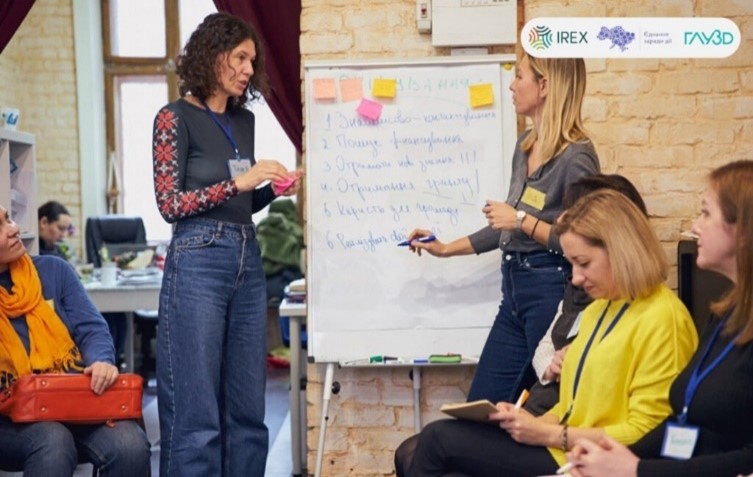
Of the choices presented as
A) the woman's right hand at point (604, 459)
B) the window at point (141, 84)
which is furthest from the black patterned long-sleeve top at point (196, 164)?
the window at point (141, 84)

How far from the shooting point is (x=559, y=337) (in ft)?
8.30

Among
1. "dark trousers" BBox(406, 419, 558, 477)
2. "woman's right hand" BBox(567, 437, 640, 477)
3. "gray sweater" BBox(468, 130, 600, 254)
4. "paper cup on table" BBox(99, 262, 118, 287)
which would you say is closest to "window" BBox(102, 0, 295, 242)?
"paper cup on table" BBox(99, 262, 118, 287)

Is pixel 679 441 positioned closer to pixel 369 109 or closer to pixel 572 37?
pixel 572 37

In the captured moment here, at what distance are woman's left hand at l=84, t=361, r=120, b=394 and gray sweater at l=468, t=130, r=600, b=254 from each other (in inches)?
44.6

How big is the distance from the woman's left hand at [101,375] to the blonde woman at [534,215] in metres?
0.99

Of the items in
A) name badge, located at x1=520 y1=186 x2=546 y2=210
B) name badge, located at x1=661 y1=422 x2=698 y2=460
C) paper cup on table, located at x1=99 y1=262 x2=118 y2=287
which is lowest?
paper cup on table, located at x1=99 y1=262 x2=118 y2=287

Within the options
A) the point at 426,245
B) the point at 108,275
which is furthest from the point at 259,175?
the point at 108,275

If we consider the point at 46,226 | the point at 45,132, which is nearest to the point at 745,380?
the point at 46,226

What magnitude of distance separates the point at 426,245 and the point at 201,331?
0.76 metres

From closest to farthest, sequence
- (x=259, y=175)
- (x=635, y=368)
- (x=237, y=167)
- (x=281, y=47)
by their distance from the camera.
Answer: (x=635, y=368) < (x=259, y=175) < (x=237, y=167) < (x=281, y=47)

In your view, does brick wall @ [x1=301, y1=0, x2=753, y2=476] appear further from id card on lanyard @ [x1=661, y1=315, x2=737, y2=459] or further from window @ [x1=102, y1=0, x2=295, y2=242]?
window @ [x1=102, y1=0, x2=295, y2=242]

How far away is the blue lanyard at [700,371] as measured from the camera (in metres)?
1.85

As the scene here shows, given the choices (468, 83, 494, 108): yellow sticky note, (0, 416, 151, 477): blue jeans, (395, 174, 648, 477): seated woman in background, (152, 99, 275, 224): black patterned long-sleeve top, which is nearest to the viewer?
(395, 174, 648, 477): seated woman in background

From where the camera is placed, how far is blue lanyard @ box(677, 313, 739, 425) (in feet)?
6.06
